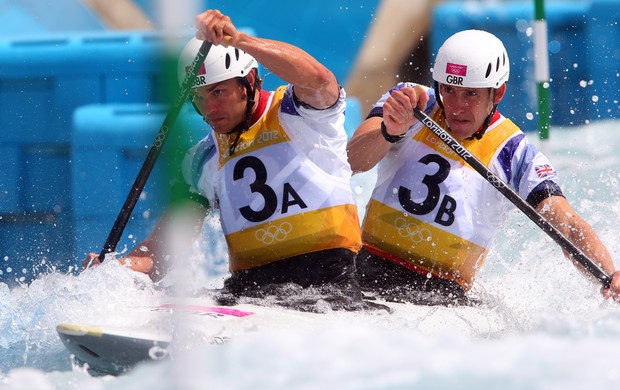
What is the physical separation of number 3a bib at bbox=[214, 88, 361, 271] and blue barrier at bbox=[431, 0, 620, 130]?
4.61 m

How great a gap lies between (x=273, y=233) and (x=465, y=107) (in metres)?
1.03

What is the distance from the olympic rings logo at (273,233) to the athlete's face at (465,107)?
0.91 m

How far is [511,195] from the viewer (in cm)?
432

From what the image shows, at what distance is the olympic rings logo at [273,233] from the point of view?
4.12 metres

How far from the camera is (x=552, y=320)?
343 cm

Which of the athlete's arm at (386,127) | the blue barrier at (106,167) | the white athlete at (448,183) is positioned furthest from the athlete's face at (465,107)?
the blue barrier at (106,167)

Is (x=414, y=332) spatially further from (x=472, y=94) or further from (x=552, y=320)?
(x=472, y=94)

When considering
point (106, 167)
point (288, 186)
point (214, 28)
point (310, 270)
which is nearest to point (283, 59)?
point (214, 28)

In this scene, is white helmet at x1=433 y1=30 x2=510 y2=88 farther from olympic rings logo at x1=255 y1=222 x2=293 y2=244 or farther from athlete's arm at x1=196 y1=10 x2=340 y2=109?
olympic rings logo at x1=255 y1=222 x2=293 y2=244

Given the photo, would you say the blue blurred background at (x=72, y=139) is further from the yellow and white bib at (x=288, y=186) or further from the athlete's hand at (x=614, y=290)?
the athlete's hand at (x=614, y=290)

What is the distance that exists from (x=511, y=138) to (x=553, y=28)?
431 centimetres

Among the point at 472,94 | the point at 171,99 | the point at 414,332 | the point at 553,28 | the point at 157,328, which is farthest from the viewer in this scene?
the point at 553,28

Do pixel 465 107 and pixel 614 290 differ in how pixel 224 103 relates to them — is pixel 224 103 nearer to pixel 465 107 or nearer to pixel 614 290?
pixel 465 107

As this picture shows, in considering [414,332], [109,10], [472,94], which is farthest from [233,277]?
[109,10]
